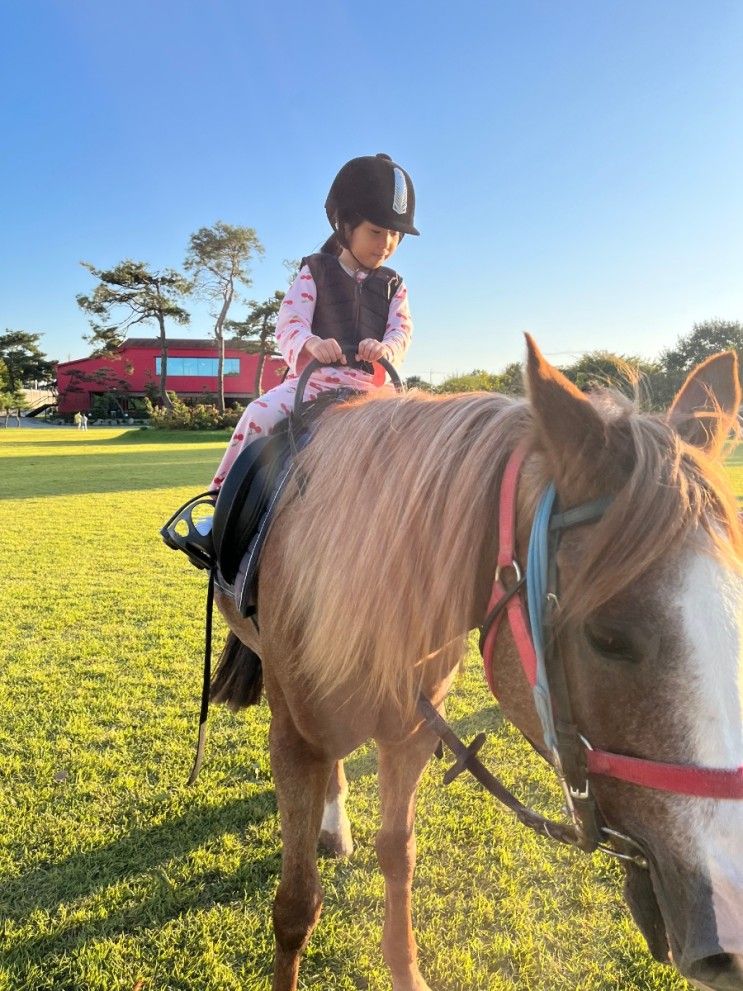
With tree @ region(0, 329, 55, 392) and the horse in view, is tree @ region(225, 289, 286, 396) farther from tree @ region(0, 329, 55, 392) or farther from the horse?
the horse

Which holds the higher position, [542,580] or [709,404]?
[709,404]

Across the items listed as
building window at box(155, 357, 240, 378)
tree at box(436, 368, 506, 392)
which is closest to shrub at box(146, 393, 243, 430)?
building window at box(155, 357, 240, 378)

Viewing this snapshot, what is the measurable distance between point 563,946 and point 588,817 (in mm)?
1724

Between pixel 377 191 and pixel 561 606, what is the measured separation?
1.91 metres

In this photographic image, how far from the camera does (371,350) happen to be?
224cm

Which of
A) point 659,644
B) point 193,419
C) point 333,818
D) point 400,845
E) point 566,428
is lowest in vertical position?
point 333,818

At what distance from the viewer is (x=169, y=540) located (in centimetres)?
251

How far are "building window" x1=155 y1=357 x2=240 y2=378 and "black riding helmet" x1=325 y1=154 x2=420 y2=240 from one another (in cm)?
6088

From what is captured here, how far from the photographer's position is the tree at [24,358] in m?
59.6

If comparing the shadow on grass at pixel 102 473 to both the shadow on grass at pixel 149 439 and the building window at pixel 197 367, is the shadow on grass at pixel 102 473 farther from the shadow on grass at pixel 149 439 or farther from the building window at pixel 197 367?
the building window at pixel 197 367

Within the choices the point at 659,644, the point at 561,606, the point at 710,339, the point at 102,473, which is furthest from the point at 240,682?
the point at 710,339

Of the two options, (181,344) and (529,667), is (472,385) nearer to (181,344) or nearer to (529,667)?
(529,667)

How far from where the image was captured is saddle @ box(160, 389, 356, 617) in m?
1.88

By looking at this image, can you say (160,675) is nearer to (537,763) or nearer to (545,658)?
(537,763)
